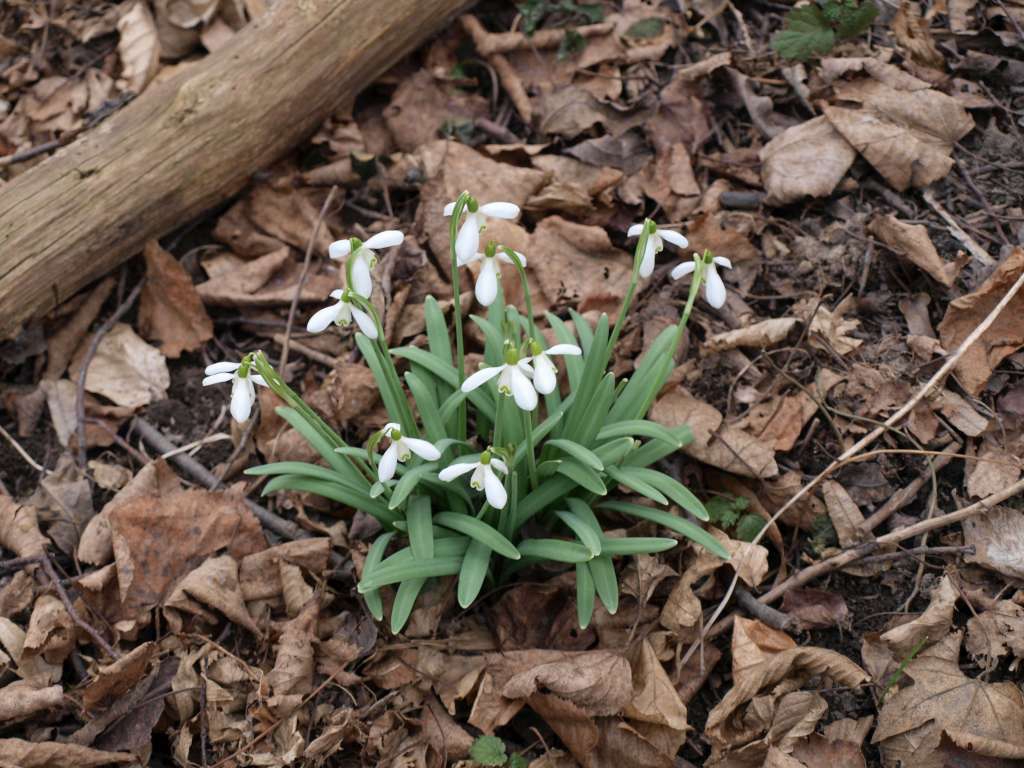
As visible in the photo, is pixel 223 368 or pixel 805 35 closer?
pixel 223 368

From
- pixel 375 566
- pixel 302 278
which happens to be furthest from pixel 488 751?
pixel 302 278

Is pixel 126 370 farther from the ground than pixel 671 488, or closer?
farther from the ground

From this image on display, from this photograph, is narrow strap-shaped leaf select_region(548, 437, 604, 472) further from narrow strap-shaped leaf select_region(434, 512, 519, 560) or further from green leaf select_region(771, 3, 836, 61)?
green leaf select_region(771, 3, 836, 61)

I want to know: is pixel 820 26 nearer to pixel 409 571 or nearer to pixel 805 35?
pixel 805 35

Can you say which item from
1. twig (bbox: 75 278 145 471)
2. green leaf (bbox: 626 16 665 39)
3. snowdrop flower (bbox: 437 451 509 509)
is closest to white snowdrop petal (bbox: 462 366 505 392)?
snowdrop flower (bbox: 437 451 509 509)

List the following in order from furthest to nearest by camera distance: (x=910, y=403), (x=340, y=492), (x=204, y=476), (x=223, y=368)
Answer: (x=204, y=476), (x=910, y=403), (x=340, y=492), (x=223, y=368)

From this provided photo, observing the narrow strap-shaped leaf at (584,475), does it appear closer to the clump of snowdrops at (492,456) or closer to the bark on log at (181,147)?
the clump of snowdrops at (492,456)
